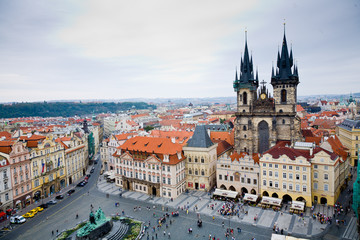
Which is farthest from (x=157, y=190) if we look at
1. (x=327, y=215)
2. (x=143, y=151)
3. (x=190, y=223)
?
(x=327, y=215)

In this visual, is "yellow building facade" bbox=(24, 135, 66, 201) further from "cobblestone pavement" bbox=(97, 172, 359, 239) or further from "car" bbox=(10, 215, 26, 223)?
"cobblestone pavement" bbox=(97, 172, 359, 239)

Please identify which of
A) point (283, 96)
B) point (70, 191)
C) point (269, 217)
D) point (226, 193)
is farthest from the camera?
point (283, 96)

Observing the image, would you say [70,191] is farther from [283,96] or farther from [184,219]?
[283,96]

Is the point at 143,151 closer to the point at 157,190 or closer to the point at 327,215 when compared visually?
the point at 157,190

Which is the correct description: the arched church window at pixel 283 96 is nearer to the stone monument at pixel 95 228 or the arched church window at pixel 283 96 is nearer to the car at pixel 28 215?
the stone monument at pixel 95 228

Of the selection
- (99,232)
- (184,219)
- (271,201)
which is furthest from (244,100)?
(99,232)

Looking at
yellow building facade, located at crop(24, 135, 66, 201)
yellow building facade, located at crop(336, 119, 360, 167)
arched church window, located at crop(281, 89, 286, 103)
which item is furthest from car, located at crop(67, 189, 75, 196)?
yellow building facade, located at crop(336, 119, 360, 167)
